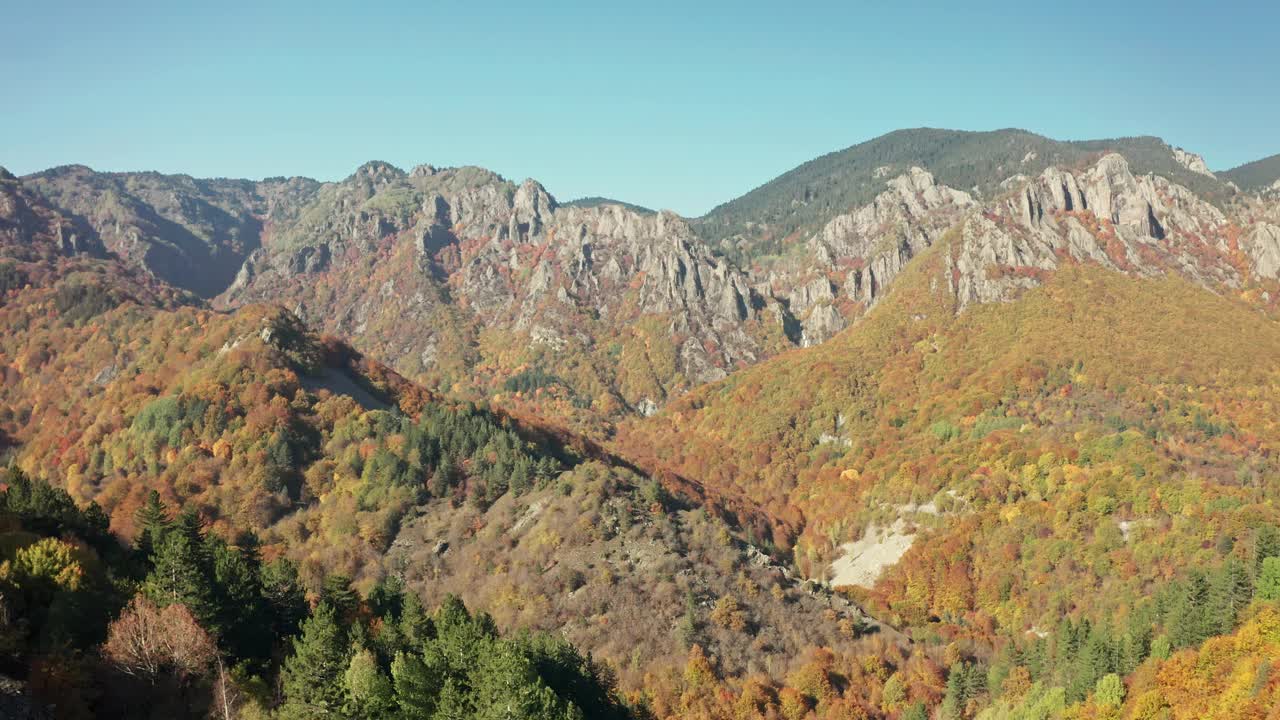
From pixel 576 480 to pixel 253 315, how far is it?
9520 cm

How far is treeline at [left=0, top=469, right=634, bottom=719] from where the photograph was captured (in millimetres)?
40281

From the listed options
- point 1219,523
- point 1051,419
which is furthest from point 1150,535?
point 1051,419

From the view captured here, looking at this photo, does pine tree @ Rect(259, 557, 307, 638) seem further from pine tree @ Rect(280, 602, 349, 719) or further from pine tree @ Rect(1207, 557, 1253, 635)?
pine tree @ Rect(1207, 557, 1253, 635)

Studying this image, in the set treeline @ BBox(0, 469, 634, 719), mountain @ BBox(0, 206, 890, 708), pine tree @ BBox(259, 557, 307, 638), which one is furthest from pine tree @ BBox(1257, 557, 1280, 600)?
pine tree @ BBox(259, 557, 307, 638)

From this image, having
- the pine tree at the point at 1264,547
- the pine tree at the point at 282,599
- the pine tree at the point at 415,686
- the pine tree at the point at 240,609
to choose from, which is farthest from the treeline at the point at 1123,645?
the pine tree at the point at 240,609

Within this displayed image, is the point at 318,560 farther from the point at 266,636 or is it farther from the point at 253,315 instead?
the point at 253,315

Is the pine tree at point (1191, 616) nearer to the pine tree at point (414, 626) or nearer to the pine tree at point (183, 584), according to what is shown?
the pine tree at point (414, 626)

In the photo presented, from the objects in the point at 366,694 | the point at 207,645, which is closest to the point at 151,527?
the point at 207,645

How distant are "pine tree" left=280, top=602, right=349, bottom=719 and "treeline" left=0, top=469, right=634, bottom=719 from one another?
8 cm

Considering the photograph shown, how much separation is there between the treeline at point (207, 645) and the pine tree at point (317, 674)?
0.08m

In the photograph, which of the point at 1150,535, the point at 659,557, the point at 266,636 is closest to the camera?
the point at 266,636

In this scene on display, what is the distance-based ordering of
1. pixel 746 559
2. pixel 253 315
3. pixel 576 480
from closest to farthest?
pixel 746 559 < pixel 576 480 < pixel 253 315

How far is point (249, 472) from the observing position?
13138 cm

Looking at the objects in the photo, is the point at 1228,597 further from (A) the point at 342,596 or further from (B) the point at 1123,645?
(A) the point at 342,596
